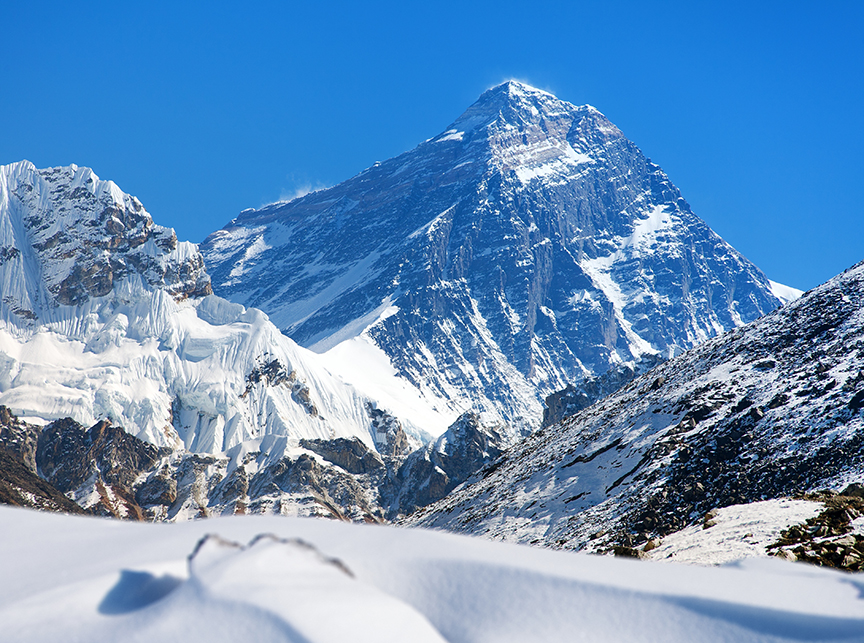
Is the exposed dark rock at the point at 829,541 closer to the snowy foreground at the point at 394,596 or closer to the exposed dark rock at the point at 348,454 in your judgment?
the snowy foreground at the point at 394,596

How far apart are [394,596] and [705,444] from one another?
3221cm

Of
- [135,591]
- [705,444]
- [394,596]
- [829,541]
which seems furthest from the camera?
[705,444]

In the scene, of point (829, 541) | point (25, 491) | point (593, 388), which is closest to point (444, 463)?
point (593, 388)

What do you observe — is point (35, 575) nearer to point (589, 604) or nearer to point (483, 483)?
point (589, 604)

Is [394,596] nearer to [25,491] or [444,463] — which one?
[25,491]

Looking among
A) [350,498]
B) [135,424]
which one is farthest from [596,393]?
[135,424]

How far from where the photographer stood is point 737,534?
58.4 feet

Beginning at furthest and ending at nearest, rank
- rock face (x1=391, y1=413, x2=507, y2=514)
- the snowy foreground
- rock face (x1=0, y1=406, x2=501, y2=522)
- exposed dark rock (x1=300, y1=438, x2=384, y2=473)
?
exposed dark rock (x1=300, y1=438, x2=384, y2=473)
rock face (x1=0, y1=406, x2=501, y2=522)
rock face (x1=391, y1=413, x2=507, y2=514)
the snowy foreground

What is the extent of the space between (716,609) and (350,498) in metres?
158

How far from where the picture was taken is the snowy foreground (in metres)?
4.96

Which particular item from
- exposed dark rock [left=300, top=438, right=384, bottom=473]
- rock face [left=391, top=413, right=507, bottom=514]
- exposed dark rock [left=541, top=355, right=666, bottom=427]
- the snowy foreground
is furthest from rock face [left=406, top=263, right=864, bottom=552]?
exposed dark rock [left=300, top=438, right=384, bottom=473]

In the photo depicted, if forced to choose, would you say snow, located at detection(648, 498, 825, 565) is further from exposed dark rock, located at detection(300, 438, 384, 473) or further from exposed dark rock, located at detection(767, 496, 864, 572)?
exposed dark rock, located at detection(300, 438, 384, 473)

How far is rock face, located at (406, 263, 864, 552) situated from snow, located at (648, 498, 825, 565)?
1.85 metres

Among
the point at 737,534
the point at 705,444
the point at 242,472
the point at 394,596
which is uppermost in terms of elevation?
the point at 242,472
